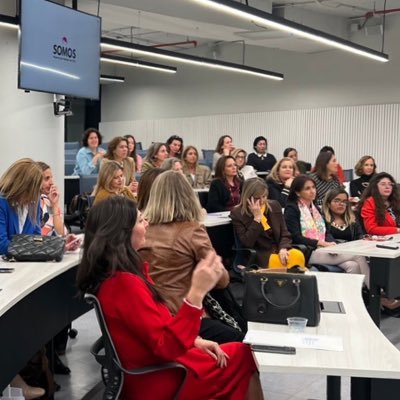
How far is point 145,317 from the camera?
7.12 feet

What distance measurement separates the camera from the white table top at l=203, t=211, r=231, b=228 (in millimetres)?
5629

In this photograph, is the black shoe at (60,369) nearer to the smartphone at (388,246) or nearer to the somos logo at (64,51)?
the smartphone at (388,246)

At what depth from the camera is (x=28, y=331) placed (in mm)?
3010

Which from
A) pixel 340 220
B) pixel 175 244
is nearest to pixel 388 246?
pixel 340 220

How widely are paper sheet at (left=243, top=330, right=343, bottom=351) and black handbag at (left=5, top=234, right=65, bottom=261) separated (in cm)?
134

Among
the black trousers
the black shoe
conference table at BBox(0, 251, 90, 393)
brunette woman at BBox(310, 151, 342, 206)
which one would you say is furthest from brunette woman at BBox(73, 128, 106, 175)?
the black trousers

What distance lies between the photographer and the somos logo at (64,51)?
18.9ft

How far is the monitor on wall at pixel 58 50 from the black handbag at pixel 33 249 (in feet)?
7.89

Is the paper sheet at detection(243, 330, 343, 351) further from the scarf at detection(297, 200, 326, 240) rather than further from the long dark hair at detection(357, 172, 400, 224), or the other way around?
the long dark hair at detection(357, 172, 400, 224)

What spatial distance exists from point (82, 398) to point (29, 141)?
11.2ft

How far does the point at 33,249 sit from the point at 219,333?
1.09 m

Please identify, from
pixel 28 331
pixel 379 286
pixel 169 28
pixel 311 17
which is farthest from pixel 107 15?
pixel 28 331

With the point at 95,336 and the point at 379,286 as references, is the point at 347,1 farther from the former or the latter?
the point at 95,336

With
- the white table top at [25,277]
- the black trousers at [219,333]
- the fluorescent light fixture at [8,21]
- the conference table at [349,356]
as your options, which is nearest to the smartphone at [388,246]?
the conference table at [349,356]
